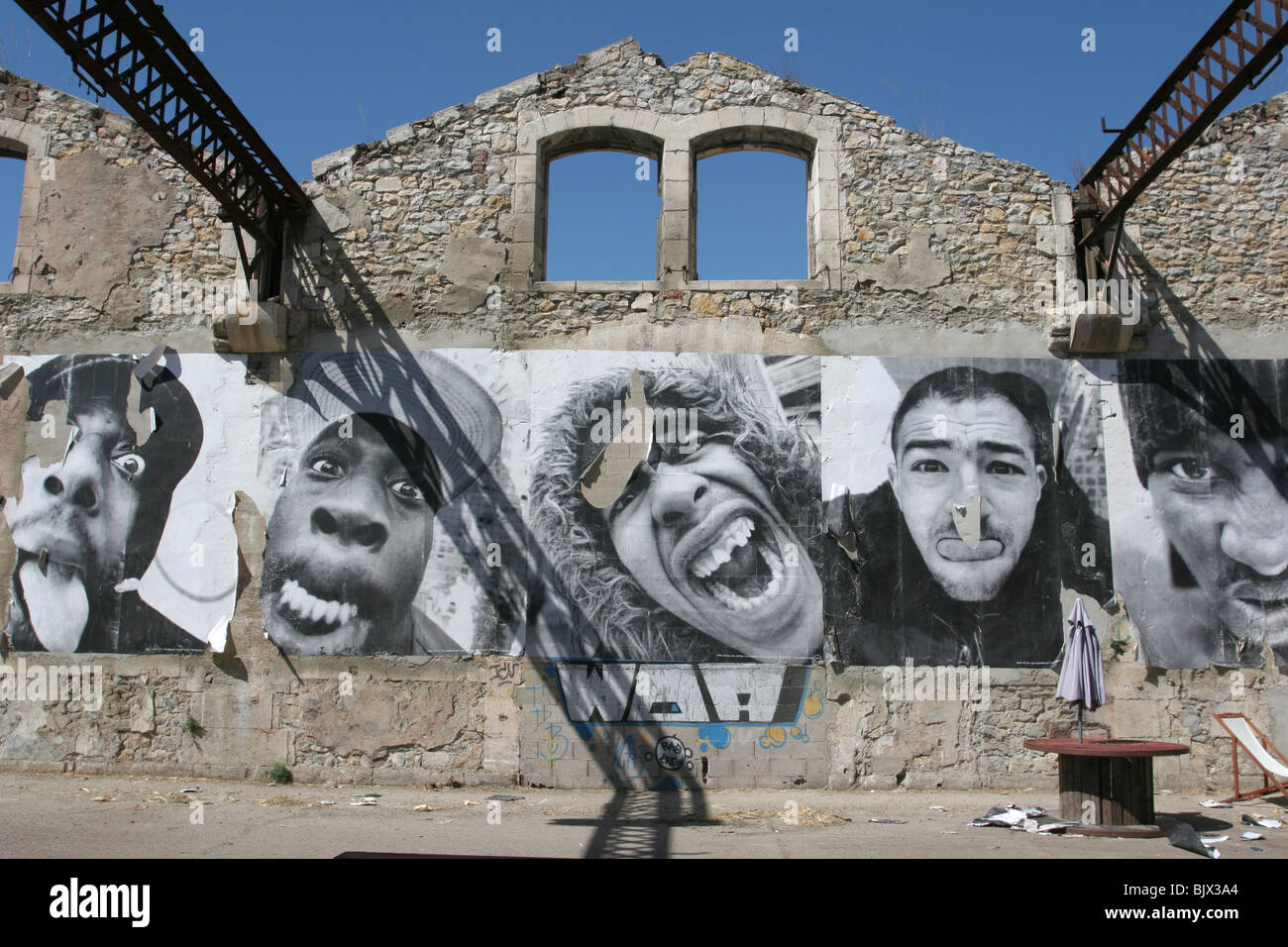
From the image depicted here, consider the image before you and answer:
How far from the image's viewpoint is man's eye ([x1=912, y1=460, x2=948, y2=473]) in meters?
10.7

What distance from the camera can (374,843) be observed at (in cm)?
721

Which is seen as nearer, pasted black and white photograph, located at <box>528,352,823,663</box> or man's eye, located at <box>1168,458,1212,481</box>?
pasted black and white photograph, located at <box>528,352,823,663</box>

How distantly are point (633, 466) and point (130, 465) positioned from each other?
5.47 metres

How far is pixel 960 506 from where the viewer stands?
10570 millimetres

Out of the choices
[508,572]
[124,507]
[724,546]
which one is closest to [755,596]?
[724,546]

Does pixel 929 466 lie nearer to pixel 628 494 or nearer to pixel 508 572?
pixel 628 494

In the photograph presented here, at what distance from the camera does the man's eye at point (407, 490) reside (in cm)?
1065

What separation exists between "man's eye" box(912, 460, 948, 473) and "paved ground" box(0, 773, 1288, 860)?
331 centimetres

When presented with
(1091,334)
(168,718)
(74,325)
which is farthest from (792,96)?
(168,718)

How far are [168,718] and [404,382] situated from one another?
13.9 feet
